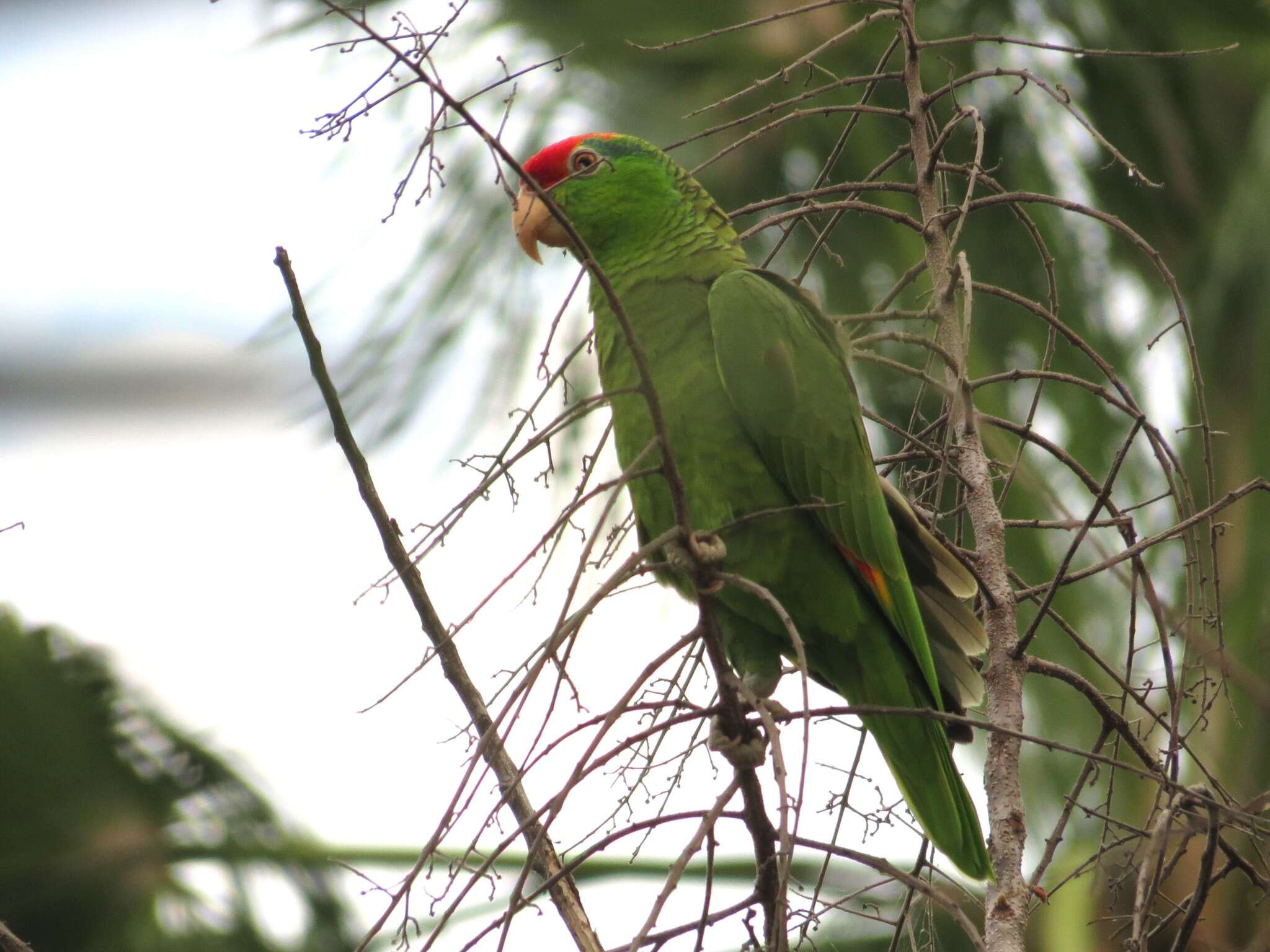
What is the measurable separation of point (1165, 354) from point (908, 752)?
3939 mm

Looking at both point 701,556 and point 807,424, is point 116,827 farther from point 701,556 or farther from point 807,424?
point 701,556

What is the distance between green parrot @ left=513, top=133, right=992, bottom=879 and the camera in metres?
2.28

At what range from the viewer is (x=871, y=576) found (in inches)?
92.4

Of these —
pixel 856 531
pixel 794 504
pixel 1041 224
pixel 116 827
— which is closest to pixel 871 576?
pixel 856 531

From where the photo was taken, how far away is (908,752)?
7.64 feet

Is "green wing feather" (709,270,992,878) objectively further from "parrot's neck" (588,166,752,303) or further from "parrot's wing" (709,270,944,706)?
"parrot's neck" (588,166,752,303)

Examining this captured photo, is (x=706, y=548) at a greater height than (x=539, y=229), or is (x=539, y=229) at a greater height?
(x=539, y=229)

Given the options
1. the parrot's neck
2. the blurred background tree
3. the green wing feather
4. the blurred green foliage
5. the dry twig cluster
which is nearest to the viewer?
the dry twig cluster

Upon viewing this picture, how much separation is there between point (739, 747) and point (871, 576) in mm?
901

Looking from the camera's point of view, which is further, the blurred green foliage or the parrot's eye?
the blurred green foliage

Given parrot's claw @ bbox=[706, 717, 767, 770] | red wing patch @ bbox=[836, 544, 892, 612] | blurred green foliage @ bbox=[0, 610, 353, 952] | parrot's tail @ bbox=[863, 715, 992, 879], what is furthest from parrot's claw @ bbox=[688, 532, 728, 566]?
blurred green foliage @ bbox=[0, 610, 353, 952]

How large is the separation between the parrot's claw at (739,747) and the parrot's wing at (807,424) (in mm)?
507

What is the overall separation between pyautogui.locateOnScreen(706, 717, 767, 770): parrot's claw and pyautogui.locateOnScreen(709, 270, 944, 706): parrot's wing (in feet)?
1.66

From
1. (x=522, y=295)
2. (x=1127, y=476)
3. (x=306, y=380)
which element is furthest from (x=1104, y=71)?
(x=306, y=380)
